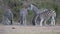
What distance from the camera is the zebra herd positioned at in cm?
324

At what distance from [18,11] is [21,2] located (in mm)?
111

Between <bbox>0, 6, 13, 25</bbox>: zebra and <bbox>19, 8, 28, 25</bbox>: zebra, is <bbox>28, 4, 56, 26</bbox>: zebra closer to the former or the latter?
<bbox>19, 8, 28, 25</bbox>: zebra

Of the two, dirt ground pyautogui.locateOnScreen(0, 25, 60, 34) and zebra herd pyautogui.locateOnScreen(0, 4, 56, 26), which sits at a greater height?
zebra herd pyautogui.locateOnScreen(0, 4, 56, 26)

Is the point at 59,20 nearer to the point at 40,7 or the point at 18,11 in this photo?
the point at 40,7

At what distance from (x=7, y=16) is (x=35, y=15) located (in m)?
0.33

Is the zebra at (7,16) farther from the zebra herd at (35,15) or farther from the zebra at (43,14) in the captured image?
the zebra at (43,14)

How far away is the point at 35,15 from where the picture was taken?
324 cm

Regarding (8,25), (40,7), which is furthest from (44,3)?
(8,25)

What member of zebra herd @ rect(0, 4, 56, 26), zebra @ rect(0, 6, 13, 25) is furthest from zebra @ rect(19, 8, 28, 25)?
zebra @ rect(0, 6, 13, 25)

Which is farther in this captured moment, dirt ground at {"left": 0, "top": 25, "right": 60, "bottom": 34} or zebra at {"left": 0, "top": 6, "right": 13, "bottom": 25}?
zebra at {"left": 0, "top": 6, "right": 13, "bottom": 25}

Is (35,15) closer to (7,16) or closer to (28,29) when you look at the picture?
(28,29)

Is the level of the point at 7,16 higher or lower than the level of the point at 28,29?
higher

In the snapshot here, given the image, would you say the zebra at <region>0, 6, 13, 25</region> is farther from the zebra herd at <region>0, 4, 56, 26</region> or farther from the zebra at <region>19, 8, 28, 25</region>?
the zebra at <region>19, 8, 28, 25</region>

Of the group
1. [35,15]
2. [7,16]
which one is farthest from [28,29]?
[7,16]
